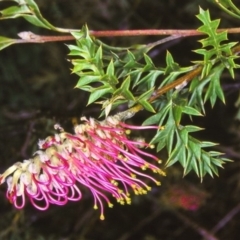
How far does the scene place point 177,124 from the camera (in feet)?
3.44

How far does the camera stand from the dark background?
1.92 m

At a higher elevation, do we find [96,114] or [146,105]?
[96,114]

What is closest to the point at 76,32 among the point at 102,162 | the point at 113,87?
the point at 113,87

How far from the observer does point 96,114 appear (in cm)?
181

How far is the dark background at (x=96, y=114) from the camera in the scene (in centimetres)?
192

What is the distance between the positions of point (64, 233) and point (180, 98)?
43.0 inches

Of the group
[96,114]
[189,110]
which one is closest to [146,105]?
[189,110]

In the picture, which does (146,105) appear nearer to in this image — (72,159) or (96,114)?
(72,159)

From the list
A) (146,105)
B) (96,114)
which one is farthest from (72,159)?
(96,114)

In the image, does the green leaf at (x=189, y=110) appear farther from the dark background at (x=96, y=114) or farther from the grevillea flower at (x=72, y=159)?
the dark background at (x=96, y=114)

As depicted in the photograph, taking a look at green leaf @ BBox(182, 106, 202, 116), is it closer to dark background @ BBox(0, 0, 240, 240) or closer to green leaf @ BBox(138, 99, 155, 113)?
green leaf @ BBox(138, 99, 155, 113)

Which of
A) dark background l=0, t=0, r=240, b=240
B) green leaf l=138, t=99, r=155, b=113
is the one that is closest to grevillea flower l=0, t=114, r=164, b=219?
green leaf l=138, t=99, r=155, b=113

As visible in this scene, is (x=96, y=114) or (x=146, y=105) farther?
(x=96, y=114)

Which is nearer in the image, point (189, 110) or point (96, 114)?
point (189, 110)
